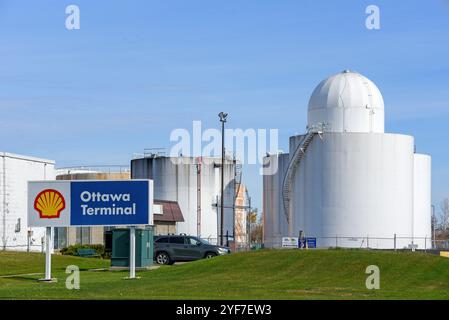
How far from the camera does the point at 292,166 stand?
6569cm

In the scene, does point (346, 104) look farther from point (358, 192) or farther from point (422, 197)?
point (422, 197)

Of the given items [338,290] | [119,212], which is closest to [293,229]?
[119,212]

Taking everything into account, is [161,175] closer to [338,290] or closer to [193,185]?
[193,185]

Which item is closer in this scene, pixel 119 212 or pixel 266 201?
pixel 119 212

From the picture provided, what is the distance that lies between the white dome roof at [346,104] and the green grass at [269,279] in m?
28.2

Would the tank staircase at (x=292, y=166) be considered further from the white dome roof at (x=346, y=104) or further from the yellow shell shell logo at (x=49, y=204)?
the yellow shell shell logo at (x=49, y=204)

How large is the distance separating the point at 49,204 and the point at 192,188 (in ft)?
151

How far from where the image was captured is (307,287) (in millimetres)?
26984

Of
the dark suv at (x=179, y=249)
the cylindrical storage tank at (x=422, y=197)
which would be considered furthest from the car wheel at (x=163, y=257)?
the cylindrical storage tank at (x=422, y=197)

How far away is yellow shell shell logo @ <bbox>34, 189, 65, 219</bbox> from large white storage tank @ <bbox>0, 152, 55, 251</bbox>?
74.9 feet

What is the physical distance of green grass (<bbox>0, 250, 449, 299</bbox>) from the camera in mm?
23859

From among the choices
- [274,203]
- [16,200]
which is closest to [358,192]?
[274,203]

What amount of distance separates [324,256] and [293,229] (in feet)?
101
